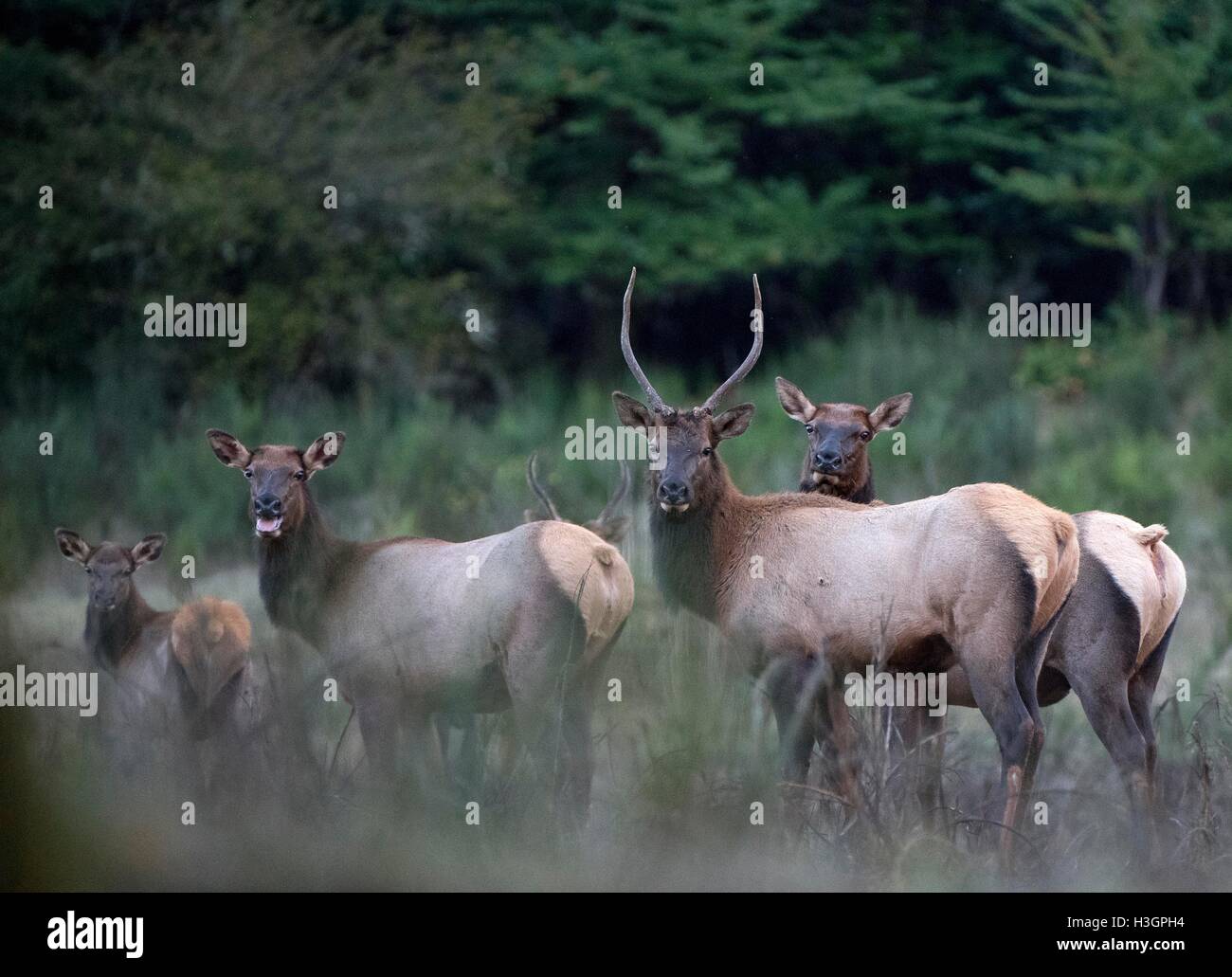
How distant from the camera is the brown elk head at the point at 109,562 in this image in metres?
9.02

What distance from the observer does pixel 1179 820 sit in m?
8.06

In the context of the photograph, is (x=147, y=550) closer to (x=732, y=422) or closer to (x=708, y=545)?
(x=708, y=545)

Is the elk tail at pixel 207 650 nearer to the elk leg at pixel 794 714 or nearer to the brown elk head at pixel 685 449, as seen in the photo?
the brown elk head at pixel 685 449

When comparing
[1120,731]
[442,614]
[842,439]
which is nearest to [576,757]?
[442,614]

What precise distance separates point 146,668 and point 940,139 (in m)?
10.2

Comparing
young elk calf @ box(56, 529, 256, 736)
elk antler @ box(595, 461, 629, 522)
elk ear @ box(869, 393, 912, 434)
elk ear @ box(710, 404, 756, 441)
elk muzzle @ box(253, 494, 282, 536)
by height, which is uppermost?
elk ear @ box(869, 393, 912, 434)

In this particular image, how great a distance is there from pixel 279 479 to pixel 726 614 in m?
2.09

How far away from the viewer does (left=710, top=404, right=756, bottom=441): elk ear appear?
8.39 meters

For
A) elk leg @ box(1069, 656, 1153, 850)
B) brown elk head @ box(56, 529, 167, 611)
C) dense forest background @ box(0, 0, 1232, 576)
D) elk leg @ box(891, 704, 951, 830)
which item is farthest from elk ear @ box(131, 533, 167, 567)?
dense forest background @ box(0, 0, 1232, 576)

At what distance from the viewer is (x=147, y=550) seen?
9.20 metres

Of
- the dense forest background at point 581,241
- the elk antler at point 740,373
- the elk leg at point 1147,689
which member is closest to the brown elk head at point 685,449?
the elk antler at point 740,373

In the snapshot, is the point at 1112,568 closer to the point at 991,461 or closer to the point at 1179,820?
the point at 1179,820

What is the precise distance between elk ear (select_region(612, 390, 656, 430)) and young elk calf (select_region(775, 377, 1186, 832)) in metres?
1.80

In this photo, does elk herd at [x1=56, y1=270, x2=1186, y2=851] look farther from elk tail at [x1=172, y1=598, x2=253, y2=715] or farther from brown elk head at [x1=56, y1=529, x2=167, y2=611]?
brown elk head at [x1=56, y1=529, x2=167, y2=611]
